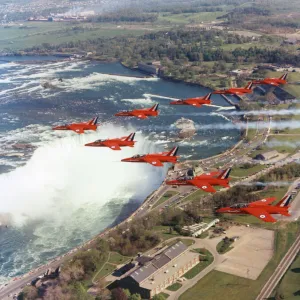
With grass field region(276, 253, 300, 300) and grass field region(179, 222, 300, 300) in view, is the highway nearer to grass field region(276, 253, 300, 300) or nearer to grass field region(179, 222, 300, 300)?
grass field region(179, 222, 300, 300)

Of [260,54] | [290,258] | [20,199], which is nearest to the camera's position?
[290,258]

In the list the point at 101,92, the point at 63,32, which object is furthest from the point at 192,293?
the point at 63,32

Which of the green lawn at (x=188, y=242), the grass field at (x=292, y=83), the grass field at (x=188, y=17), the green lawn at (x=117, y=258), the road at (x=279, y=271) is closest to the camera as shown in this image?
the road at (x=279, y=271)

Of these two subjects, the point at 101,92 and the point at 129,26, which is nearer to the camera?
the point at 101,92

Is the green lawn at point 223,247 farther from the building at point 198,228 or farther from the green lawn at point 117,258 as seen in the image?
the green lawn at point 117,258

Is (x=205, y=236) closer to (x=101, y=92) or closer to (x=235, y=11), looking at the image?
(x=101, y=92)

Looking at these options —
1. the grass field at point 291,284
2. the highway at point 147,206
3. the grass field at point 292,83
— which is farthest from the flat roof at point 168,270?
the grass field at point 292,83
